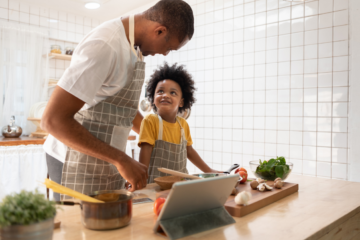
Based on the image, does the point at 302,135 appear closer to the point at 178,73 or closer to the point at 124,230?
the point at 178,73

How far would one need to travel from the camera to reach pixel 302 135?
234 centimetres

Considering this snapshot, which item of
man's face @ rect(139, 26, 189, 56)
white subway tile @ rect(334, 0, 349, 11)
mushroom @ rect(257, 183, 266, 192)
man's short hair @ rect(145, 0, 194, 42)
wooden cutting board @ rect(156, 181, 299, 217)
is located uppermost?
white subway tile @ rect(334, 0, 349, 11)

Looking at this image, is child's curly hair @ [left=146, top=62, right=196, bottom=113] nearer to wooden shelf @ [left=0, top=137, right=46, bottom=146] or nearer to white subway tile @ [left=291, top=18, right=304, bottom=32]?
white subway tile @ [left=291, top=18, right=304, bottom=32]

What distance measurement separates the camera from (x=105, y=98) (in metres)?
1.09

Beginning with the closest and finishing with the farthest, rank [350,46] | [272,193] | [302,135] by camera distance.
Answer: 1. [272,193]
2. [350,46]
3. [302,135]

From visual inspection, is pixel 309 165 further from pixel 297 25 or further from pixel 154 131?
pixel 154 131

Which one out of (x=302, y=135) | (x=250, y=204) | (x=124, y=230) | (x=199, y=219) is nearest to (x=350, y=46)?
(x=302, y=135)

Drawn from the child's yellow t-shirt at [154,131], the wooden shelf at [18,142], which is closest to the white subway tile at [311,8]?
the child's yellow t-shirt at [154,131]

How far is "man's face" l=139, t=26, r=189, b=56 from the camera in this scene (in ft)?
3.60

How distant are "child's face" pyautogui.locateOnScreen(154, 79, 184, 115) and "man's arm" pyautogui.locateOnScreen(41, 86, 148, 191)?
2.17ft

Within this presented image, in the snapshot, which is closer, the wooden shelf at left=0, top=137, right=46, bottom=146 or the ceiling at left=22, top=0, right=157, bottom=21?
the wooden shelf at left=0, top=137, right=46, bottom=146

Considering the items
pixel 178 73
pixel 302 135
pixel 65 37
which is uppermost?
pixel 65 37

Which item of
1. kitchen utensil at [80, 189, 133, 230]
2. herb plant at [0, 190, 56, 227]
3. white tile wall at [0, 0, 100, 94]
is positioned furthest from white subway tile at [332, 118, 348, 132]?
white tile wall at [0, 0, 100, 94]

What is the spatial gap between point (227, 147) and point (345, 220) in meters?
1.93
